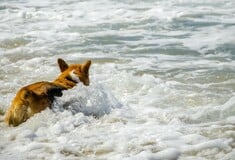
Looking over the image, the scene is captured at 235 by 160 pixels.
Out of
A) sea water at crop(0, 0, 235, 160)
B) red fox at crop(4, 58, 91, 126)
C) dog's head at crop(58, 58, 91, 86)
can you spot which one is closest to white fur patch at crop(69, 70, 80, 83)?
dog's head at crop(58, 58, 91, 86)

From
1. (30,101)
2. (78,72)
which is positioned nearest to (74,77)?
(78,72)

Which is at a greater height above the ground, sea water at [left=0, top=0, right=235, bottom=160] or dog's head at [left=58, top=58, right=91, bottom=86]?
dog's head at [left=58, top=58, right=91, bottom=86]

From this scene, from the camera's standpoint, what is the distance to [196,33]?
11.4m

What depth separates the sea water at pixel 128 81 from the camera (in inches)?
180

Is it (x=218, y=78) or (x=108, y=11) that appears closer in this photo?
(x=218, y=78)

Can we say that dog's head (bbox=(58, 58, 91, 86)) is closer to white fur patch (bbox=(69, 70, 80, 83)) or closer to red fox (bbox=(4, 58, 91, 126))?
white fur patch (bbox=(69, 70, 80, 83))

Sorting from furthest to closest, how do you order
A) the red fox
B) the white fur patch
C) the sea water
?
1. the white fur patch
2. the red fox
3. the sea water

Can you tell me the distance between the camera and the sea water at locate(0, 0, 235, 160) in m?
4.57

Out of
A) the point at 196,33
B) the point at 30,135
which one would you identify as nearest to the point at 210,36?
the point at 196,33

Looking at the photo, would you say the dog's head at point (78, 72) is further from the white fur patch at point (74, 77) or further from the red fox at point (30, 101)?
the red fox at point (30, 101)

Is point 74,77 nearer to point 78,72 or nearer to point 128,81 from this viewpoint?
point 78,72

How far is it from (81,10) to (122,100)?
9893 millimetres

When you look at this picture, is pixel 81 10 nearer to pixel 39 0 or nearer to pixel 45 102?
pixel 39 0

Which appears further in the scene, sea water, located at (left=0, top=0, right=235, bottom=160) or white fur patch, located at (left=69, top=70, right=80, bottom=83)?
white fur patch, located at (left=69, top=70, right=80, bottom=83)
